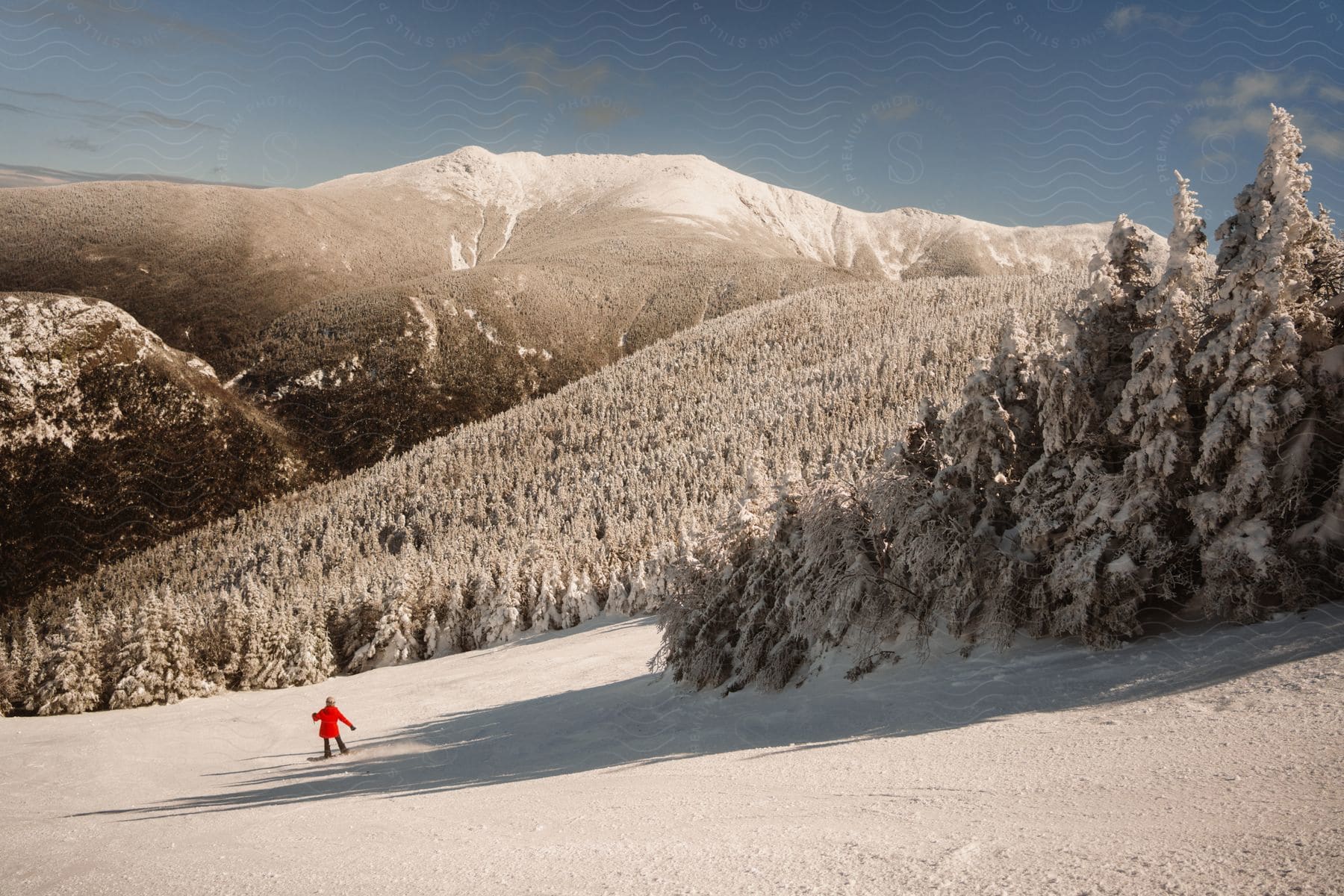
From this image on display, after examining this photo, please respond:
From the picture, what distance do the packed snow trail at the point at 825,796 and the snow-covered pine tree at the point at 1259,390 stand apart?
40.7 inches

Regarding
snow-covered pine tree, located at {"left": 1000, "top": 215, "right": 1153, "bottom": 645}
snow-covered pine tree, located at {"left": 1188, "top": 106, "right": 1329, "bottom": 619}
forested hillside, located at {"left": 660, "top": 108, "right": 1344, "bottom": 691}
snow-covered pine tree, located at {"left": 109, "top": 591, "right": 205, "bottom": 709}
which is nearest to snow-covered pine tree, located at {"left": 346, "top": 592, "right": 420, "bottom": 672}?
snow-covered pine tree, located at {"left": 109, "top": 591, "right": 205, "bottom": 709}

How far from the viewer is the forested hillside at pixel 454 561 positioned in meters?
45.8

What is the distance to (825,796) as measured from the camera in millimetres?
8859

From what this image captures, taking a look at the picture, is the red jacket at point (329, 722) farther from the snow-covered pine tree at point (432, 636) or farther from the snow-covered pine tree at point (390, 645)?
the snow-covered pine tree at point (432, 636)

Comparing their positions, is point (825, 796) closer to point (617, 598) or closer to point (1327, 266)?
point (1327, 266)

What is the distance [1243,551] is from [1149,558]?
1394 millimetres

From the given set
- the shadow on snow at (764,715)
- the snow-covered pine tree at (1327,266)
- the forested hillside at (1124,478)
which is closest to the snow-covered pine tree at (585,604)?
the shadow on snow at (764,715)

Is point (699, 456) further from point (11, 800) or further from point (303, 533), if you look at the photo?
point (11, 800)

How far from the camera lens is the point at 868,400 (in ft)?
557

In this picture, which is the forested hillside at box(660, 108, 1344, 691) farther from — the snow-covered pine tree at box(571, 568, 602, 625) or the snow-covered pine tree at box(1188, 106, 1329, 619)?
the snow-covered pine tree at box(571, 568, 602, 625)

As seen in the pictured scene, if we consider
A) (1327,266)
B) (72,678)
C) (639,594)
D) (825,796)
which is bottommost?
(639,594)

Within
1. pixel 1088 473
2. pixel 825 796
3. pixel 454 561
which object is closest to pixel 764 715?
pixel 825 796

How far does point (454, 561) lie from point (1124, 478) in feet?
297

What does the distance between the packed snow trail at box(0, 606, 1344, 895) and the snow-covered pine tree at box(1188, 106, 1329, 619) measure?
40.7 inches
